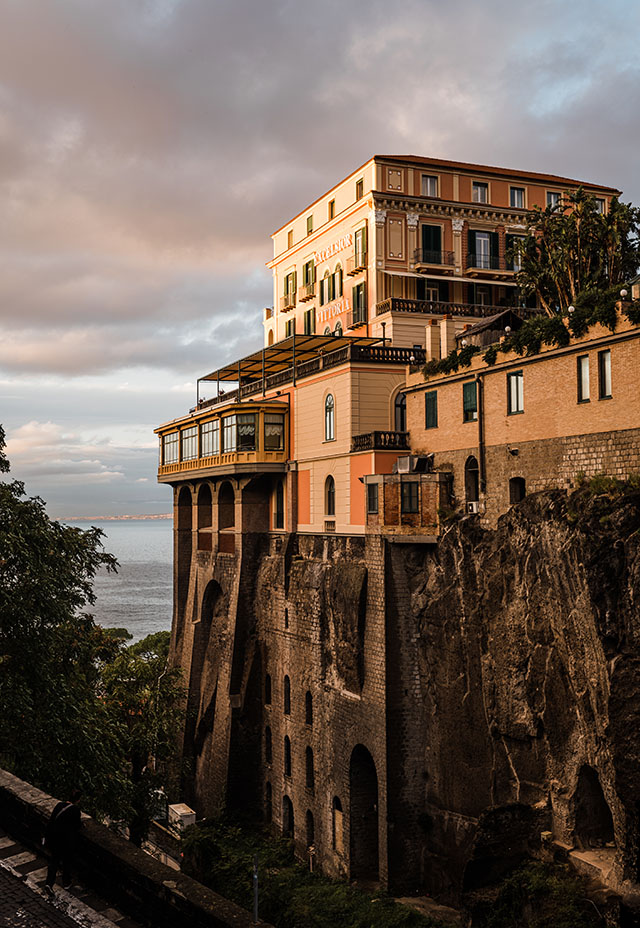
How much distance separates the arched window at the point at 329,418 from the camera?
3878 cm

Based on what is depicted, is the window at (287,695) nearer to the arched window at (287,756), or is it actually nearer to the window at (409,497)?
the arched window at (287,756)

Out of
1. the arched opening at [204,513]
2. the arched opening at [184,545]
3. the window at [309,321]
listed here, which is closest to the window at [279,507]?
the arched opening at [204,513]

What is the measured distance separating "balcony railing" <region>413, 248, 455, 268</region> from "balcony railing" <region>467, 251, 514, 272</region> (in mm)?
1221

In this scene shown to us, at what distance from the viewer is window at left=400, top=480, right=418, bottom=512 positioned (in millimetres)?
33031

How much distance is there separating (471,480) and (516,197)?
1009 inches

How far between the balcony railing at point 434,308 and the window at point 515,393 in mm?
14731

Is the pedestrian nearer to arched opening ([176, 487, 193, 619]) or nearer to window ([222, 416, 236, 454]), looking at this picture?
window ([222, 416, 236, 454])

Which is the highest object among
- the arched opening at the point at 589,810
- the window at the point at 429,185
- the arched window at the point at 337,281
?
the window at the point at 429,185

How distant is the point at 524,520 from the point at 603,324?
681 cm

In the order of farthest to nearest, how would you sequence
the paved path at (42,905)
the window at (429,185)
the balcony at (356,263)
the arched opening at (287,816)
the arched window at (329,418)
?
the window at (429,185) → the balcony at (356,263) → the arched opening at (287,816) → the arched window at (329,418) → the paved path at (42,905)

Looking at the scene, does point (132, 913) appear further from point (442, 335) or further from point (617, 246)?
point (617, 246)

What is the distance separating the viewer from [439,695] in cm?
3162

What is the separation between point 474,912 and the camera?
25.3 metres

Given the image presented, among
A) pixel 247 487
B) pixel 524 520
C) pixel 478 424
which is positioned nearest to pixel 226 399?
pixel 247 487
